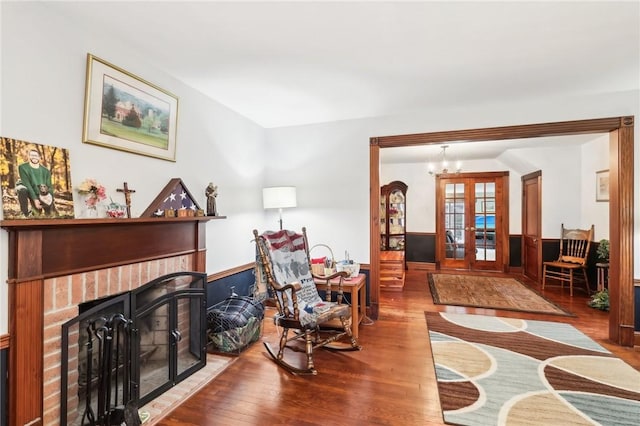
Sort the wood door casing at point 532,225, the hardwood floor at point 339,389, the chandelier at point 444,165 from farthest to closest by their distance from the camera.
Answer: the wood door casing at point 532,225 → the chandelier at point 444,165 → the hardwood floor at point 339,389

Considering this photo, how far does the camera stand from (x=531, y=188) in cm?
586

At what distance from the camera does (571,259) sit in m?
4.81

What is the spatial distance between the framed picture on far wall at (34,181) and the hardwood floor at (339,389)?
1.42 m

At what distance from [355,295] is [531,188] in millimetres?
4885

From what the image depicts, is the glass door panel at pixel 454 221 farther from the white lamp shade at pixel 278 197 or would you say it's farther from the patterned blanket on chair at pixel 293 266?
the patterned blanket on chair at pixel 293 266

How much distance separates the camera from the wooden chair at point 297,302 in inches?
98.9

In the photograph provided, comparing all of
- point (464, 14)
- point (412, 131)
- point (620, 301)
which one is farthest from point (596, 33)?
point (620, 301)

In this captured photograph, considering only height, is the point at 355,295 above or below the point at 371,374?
above

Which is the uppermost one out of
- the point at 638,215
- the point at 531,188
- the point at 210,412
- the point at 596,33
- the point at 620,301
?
the point at 596,33

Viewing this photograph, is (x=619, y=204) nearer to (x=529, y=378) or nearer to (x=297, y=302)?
(x=529, y=378)

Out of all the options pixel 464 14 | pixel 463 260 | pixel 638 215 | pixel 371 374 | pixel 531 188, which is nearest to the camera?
pixel 464 14

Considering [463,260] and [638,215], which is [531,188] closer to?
[463,260]

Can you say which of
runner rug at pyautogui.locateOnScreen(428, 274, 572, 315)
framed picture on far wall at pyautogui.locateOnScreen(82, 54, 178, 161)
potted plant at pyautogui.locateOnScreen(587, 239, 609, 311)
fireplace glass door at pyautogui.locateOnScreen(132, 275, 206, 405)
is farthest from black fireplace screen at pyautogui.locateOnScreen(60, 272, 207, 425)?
potted plant at pyautogui.locateOnScreen(587, 239, 609, 311)

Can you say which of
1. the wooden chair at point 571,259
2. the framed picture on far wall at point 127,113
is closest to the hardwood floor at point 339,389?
the wooden chair at point 571,259
